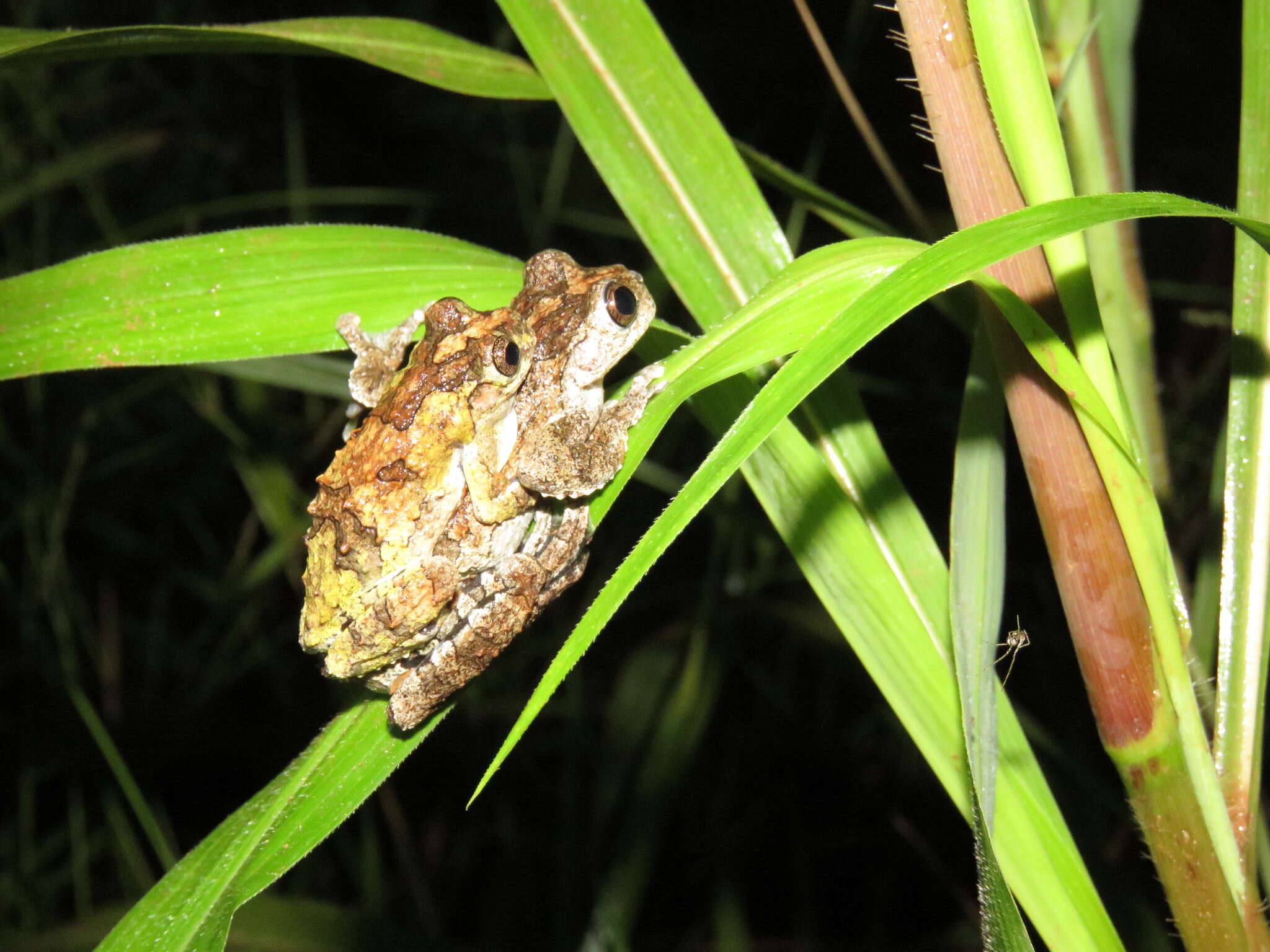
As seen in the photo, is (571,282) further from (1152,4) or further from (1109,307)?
(1152,4)

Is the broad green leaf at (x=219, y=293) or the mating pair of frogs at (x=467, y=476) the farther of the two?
the mating pair of frogs at (x=467, y=476)

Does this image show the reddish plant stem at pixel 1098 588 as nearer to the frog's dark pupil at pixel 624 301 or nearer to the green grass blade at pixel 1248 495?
the green grass blade at pixel 1248 495

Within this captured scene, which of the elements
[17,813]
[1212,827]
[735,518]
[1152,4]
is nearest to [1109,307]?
[1212,827]

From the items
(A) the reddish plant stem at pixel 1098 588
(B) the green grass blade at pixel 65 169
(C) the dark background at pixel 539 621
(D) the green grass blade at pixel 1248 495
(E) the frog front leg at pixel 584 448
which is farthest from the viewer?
(B) the green grass blade at pixel 65 169

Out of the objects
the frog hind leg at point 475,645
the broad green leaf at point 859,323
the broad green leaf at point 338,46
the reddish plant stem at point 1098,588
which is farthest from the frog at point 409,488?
the reddish plant stem at point 1098,588

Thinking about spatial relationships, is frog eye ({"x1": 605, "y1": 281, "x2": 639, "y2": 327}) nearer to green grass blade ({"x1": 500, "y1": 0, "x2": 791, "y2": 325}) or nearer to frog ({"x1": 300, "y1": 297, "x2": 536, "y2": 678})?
frog ({"x1": 300, "y1": 297, "x2": 536, "y2": 678})

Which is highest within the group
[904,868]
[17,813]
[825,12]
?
[825,12]

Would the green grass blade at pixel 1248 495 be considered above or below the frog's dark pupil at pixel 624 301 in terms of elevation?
below
